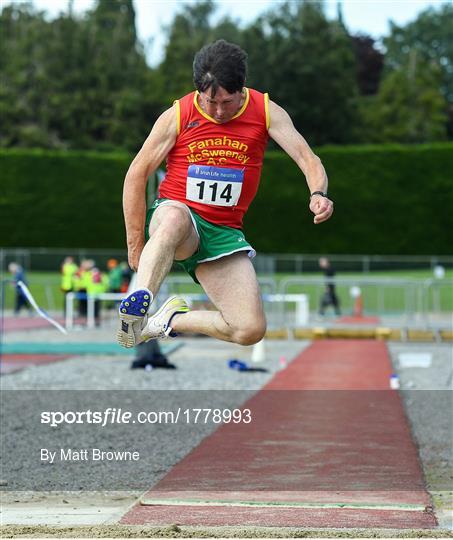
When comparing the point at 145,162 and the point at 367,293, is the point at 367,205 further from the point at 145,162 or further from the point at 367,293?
the point at 145,162

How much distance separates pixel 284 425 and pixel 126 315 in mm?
4951

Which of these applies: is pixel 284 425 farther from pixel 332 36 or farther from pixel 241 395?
pixel 332 36

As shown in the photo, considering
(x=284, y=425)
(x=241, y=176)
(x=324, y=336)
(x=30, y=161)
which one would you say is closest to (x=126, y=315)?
(x=241, y=176)

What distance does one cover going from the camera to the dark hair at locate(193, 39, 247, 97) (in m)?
6.34

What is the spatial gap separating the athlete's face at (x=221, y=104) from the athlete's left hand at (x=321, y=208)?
72 centimetres

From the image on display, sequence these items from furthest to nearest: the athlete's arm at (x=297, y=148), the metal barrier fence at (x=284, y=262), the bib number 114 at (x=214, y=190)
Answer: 1. the metal barrier fence at (x=284, y=262)
2. the bib number 114 at (x=214, y=190)
3. the athlete's arm at (x=297, y=148)

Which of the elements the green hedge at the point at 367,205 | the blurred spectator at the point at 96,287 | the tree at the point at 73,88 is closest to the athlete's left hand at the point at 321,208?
the blurred spectator at the point at 96,287

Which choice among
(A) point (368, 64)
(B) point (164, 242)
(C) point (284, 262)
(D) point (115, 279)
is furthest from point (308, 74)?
(B) point (164, 242)

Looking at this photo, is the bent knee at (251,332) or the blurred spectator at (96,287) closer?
the bent knee at (251,332)

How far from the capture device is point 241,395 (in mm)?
14242

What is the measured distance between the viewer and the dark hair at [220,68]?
6336mm

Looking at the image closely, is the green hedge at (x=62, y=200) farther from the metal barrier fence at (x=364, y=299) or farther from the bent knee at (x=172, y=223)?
the bent knee at (x=172, y=223)

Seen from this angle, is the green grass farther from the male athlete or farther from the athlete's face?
the athlete's face

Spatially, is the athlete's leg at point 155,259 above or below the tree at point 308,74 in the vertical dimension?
below
